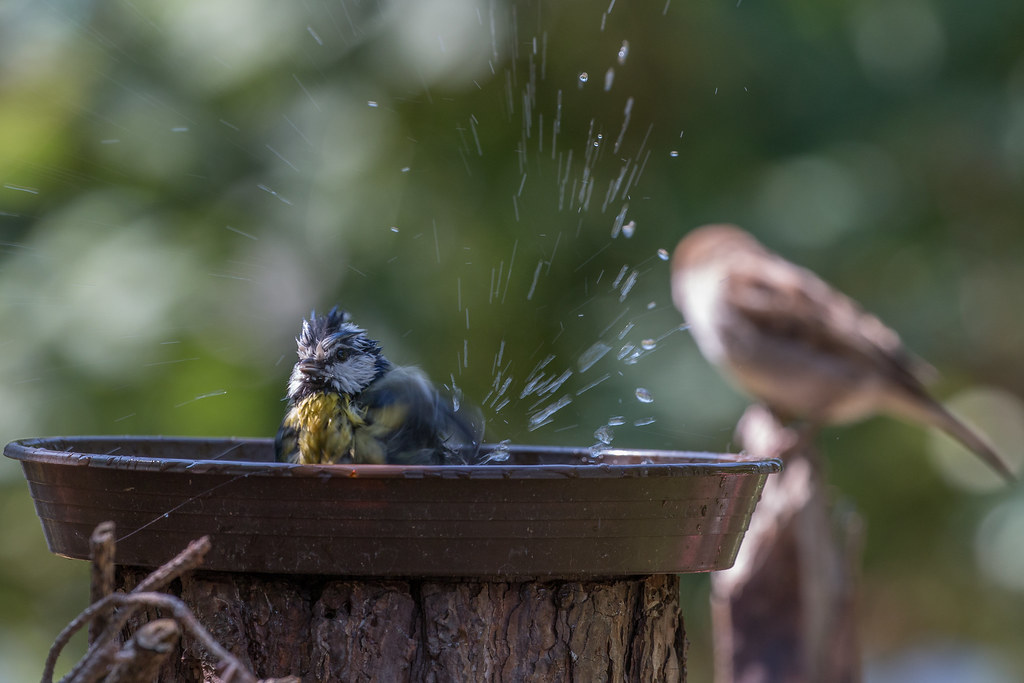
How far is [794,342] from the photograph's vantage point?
471cm

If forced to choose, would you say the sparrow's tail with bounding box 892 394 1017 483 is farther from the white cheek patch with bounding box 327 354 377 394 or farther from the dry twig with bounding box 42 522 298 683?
the dry twig with bounding box 42 522 298 683

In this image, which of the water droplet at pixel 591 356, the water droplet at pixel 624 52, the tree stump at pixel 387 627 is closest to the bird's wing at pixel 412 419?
the tree stump at pixel 387 627

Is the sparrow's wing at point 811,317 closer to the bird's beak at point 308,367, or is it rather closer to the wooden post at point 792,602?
the wooden post at point 792,602

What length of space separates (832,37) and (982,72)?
704mm

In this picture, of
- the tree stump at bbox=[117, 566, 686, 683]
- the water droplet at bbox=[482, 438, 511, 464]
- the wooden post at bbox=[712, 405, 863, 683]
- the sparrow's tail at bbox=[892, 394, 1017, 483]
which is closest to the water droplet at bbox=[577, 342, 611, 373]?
the wooden post at bbox=[712, 405, 863, 683]

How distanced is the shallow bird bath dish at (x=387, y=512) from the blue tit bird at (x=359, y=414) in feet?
1.40

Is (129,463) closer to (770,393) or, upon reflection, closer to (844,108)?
(770,393)

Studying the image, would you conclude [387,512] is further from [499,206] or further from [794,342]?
[794,342]

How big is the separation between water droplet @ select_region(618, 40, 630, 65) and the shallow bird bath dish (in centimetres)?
356

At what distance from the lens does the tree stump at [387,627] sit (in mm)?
1364

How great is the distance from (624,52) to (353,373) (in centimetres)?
325

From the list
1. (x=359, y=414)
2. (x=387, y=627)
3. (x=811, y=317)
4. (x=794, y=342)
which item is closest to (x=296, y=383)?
(x=359, y=414)

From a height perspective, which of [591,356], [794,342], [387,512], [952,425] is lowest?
[387,512]

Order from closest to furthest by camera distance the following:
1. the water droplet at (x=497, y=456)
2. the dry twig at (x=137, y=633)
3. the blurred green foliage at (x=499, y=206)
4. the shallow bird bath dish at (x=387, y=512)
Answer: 1. the dry twig at (x=137, y=633)
2. the shallow bird bath dish at (x=387, y=512)
3. the water droplet at (x=497, y=456)
4. the blurred green foliage at (x=499, y=206)
